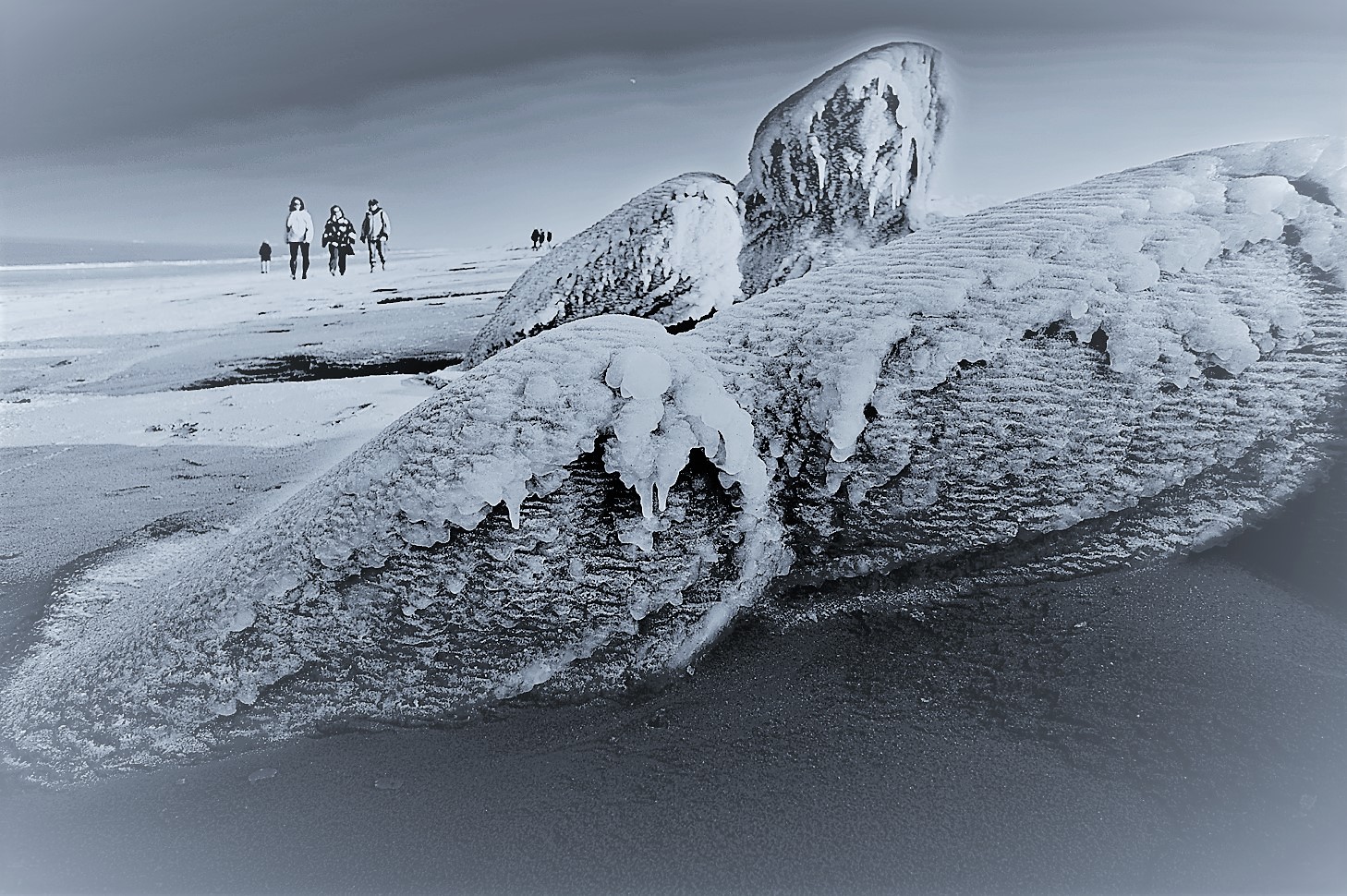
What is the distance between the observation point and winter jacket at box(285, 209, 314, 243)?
208 cm

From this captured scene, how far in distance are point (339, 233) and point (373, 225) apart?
41 cm

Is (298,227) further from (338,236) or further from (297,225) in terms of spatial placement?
(338,236)

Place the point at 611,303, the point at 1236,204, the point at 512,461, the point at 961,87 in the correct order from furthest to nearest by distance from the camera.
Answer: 1. the point at 611,303
2. the point at 961,87
3. the point at 1236,204
4. the point at 512,461

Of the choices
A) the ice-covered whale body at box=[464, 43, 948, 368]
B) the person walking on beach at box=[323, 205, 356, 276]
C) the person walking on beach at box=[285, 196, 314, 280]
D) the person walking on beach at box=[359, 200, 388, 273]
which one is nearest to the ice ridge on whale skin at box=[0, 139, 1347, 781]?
the ice-covered whale body at box=[464, 43, 948, 368]

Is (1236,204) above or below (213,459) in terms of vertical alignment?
above

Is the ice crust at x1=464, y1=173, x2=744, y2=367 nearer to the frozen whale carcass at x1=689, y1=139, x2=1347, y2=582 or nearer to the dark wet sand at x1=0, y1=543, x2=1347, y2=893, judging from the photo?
the frozen whale carcass at x1=689, y1=139, x2=1347, y2=582

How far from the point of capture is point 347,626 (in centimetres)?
72

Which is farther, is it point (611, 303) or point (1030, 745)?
point (611, 303)

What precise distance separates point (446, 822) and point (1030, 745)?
19.7 inches

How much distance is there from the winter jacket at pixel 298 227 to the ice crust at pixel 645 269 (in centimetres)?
60

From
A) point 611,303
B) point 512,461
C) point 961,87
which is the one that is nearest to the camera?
point 512,461

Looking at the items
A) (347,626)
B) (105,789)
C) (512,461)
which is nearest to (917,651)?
(512,461)

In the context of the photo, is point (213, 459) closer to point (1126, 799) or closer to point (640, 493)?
point (640, 493)

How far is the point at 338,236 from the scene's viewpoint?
8.97 feet
